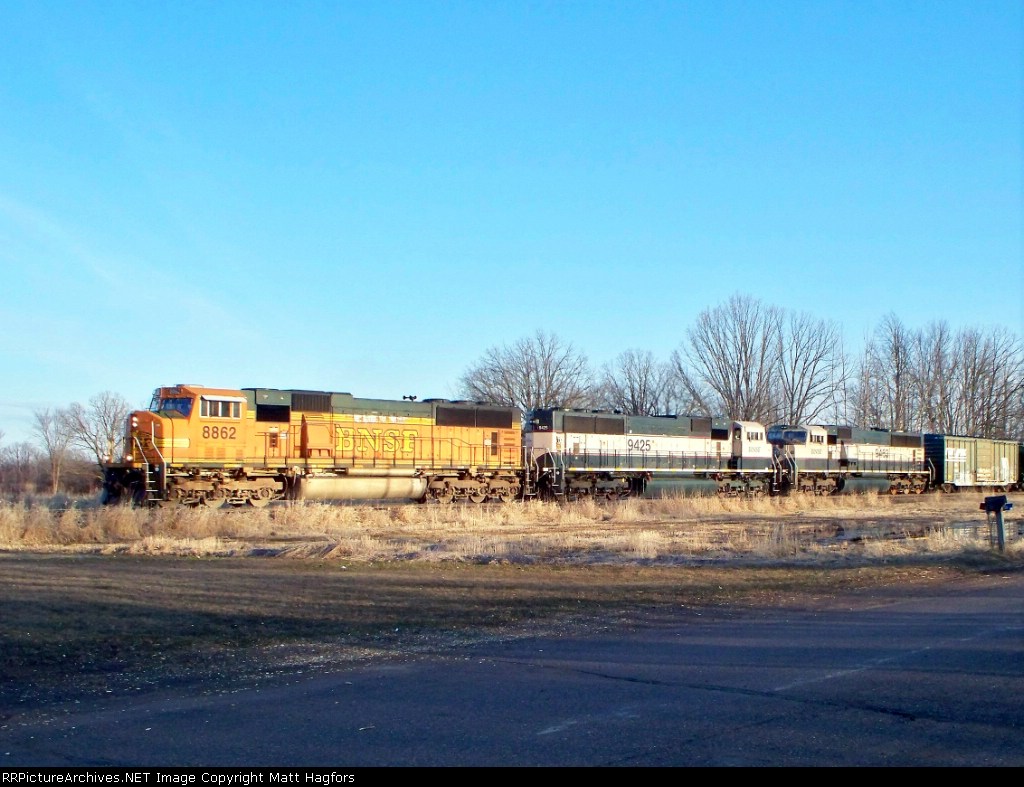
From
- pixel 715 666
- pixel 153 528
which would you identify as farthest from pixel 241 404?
pixel 715 666

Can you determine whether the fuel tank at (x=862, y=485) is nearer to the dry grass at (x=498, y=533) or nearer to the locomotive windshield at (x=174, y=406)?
the dry grass at (x=498, y=533)

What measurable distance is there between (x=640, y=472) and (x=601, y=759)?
107ft

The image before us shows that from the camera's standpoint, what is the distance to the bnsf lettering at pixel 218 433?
27281 mm

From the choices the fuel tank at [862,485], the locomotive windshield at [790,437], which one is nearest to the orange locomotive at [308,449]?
the locomotive windshield at [790,437]

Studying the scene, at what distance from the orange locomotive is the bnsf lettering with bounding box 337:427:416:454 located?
0.11ft

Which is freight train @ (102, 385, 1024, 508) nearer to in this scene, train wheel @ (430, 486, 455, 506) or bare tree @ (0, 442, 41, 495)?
train wheel @ (430, 486, 455, 506)

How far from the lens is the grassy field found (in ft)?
27.6

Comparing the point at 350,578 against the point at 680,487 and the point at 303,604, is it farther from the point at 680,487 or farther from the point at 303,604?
the point at 680,487

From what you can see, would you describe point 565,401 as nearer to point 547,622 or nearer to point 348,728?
point 547,622

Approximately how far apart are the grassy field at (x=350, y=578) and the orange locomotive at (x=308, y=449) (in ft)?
13.1

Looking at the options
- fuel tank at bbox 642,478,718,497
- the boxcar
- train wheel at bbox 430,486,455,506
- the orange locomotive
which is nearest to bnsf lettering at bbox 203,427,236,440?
the orange locomotive

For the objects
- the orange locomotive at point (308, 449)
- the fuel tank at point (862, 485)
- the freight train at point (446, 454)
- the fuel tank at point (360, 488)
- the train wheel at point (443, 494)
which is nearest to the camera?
the orange locomotive at point (308, 449)

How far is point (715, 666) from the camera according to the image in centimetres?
767

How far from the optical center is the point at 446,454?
32375 mm
